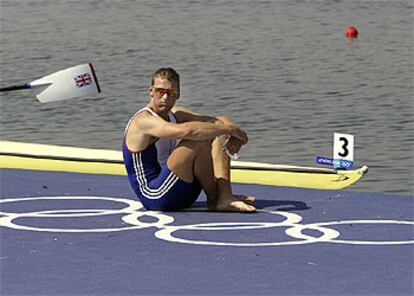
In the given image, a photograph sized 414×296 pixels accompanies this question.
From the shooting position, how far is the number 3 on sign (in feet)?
36.5

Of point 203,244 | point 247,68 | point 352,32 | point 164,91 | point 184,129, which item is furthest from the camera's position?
point 352,32

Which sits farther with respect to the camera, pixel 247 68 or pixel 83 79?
pixel 247 68

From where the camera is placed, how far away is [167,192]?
32.3 ft

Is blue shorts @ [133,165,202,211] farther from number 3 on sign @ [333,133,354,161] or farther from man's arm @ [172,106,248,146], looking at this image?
number 3 on sign @ [333,133,354,161]

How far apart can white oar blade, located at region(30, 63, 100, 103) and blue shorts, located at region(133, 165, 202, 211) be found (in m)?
1.87

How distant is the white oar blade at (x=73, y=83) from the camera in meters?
11.7

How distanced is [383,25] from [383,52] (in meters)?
3.79

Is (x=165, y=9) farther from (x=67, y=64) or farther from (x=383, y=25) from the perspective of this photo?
(x=67, y=64)

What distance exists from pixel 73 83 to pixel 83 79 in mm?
111

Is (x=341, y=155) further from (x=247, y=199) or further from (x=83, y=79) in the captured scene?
(x=83, y=79)

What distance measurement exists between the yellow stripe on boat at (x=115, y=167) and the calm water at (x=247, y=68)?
71.5 inches

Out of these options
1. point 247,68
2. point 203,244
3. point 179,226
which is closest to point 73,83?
point 179,226

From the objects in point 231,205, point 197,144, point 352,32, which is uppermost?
point 352,32

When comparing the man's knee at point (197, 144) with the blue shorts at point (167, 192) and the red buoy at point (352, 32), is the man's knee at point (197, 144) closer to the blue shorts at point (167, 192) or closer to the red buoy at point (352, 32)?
the blue shorts at point (167, 192)
